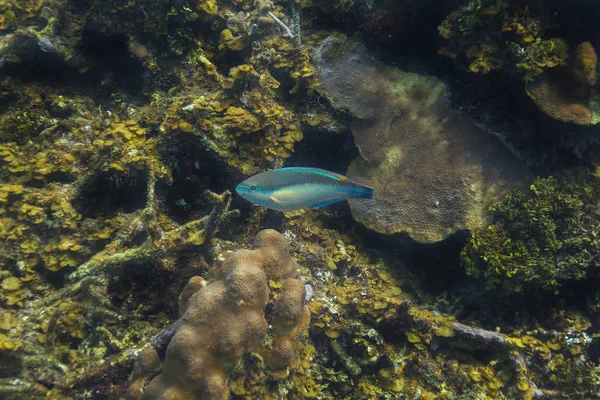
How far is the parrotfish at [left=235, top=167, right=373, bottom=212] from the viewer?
8.83 feet

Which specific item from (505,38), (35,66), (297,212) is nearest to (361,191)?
(297,212)

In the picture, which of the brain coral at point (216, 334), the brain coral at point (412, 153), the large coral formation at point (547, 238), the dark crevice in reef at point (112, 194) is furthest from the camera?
the brain coral at point (412, 153)

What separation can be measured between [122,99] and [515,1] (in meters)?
5.35

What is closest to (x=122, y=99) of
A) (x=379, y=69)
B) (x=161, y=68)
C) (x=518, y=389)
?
(x=161, y=68)

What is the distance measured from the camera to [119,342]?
10.8 ft

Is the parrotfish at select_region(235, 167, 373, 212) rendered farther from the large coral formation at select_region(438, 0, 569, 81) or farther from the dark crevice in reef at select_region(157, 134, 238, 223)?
the large coral formation at select_region(438, 0, 569, 81)

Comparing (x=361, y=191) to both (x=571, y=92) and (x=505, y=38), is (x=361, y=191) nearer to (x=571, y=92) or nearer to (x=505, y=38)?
(x=505, y=38)

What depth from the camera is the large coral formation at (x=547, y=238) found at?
3820 mm

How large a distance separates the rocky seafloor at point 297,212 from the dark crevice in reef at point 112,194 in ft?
0.08

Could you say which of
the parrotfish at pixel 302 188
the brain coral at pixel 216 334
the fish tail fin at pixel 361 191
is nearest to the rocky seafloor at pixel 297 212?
the brain coral at pixel 216 334

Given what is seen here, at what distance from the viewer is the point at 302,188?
271 centimetres

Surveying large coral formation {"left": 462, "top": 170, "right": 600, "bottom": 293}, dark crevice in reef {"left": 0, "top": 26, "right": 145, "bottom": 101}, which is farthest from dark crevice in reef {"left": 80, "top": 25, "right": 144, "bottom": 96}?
large coral formation {"left": 462, "top": 170, "right": 600, "bottom": 293}

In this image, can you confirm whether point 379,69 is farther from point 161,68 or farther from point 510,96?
point 161,68

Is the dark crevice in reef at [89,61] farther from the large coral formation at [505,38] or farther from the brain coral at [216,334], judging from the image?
the large coral formation at [505,38]
